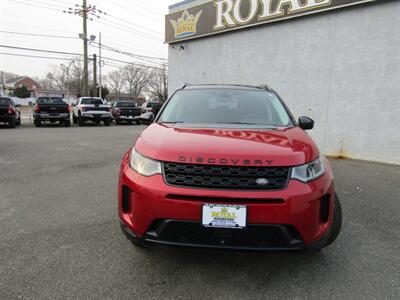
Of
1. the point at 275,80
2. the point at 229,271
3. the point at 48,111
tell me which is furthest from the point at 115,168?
the point at 48,111

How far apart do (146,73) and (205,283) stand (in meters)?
86.1

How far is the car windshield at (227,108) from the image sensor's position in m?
3.45

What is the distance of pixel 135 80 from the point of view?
85.5m

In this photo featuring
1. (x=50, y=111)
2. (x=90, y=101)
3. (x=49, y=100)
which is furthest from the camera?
(x=90, y=101)

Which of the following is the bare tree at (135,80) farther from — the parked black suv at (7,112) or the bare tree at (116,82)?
the parked black suv at (7,112)

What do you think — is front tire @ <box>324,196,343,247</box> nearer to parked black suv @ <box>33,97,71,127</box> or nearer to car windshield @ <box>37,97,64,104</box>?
parked black suv @ <box>33,97,71,127</box>

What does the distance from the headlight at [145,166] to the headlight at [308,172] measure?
1034 mm

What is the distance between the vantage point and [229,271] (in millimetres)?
2705

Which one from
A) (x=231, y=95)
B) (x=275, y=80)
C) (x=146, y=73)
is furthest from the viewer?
(x=146, y=73)

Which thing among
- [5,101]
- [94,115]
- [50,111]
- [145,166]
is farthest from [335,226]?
[94,115]

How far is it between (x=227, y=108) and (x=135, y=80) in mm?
85826

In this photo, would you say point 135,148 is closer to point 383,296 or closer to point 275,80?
point 383,296

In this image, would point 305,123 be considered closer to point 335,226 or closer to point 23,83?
point 335,226

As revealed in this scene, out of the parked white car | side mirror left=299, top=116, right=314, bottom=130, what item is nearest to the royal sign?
side mirror left=299, top=116, right=314, bottom=130
